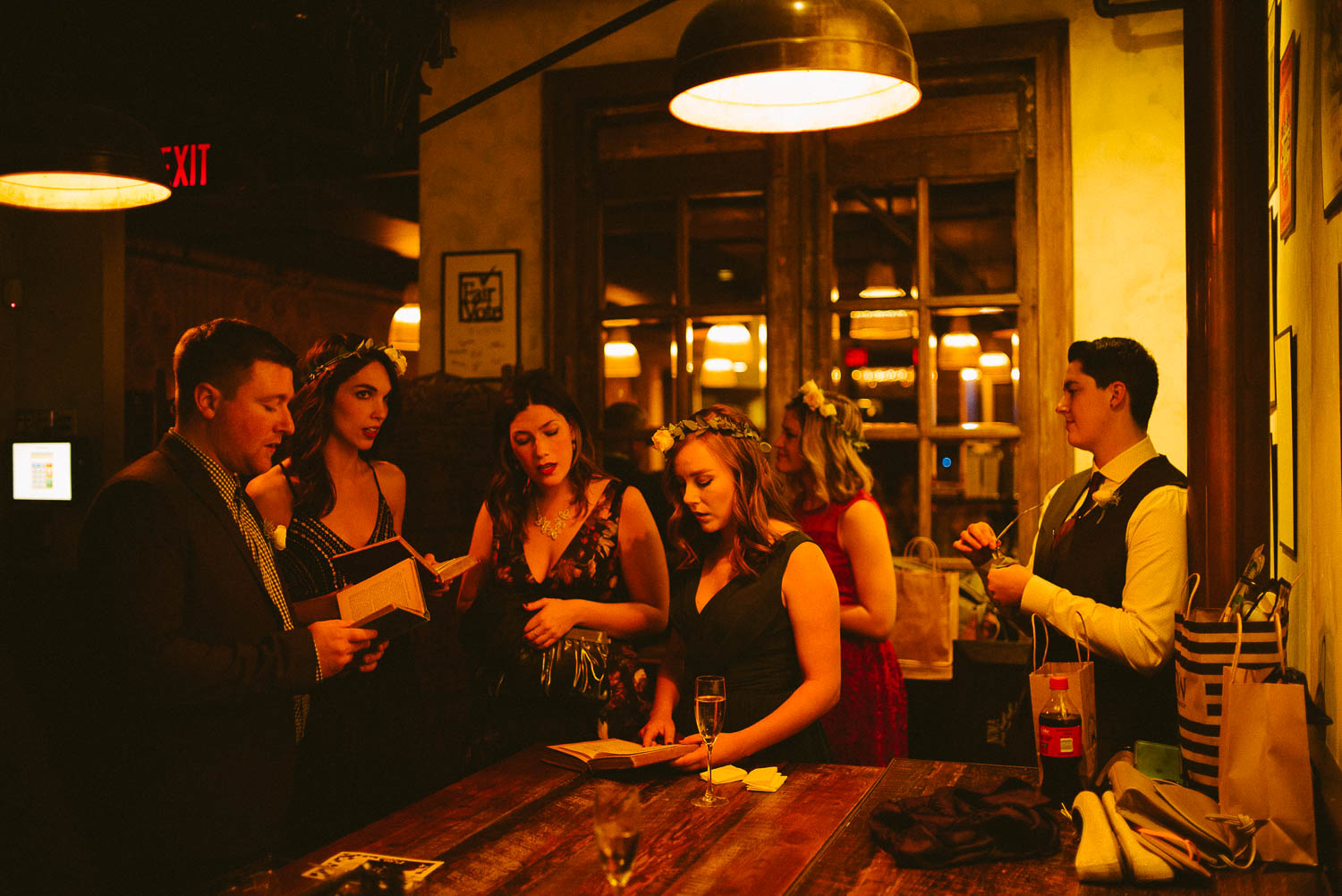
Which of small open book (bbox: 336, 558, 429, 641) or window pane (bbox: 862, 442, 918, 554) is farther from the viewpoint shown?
window pane (bbox: 862, 442, 918, 554)

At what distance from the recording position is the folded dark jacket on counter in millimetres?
1898

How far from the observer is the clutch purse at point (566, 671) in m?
2.89

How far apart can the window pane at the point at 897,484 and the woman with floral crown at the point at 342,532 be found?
2.11 meters

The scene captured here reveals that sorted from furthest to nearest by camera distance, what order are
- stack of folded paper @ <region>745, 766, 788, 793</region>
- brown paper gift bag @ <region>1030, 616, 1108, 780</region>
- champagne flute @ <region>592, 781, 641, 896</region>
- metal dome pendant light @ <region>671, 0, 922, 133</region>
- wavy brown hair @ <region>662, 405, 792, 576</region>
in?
wavy brown hair @ <region>662, 405, 792, 576</region>, stack of folded paper @ <region>745, 766, 788, 793</region>, brown paper gift bag @ <region>1030, 616, 1108, 780</region>, metal dome pendant light @ <region>671, 0, 922, 133</region>, champagne flute @ <region>592, 781, 641, 896</region>

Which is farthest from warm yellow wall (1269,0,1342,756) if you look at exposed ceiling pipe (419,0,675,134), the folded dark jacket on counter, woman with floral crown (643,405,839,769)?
exposed ceiling pipe (419,0,675,134)

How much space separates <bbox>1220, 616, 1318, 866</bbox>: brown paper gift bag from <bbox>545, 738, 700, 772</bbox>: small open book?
1090 millimetres

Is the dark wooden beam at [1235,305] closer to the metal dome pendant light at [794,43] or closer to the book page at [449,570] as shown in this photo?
the metal dome pendant light at [794,43]

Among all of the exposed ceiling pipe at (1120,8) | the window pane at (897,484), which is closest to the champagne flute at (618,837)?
the window pane at (897,484)

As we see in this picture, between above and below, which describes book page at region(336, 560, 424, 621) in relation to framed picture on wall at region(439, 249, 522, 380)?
below

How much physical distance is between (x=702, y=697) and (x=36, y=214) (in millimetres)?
7575

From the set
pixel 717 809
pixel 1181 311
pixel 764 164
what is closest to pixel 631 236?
pixel 764 164

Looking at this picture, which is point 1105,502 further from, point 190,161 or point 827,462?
→ point 190,161

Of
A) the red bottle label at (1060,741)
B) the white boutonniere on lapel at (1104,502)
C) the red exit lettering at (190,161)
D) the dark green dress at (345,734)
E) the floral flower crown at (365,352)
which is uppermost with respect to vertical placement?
the red exit lettering at (190,161)

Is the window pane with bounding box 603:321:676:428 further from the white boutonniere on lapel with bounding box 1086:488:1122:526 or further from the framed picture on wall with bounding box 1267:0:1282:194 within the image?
the framed picture on wall with bounding box 1267:0:1282:194
